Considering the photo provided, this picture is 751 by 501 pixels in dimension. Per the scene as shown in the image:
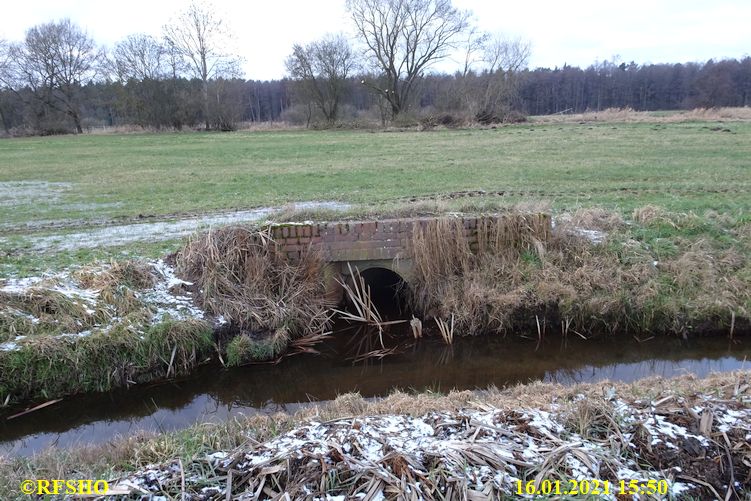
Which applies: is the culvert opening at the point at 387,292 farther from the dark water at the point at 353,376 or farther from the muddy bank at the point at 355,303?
the dark water at the point at 353,376

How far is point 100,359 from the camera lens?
6109 millimetres

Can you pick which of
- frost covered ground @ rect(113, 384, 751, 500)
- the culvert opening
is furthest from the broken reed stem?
frost covered ground @ rect(113, 384, 751, 500)

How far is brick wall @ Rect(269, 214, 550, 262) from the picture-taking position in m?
7.88

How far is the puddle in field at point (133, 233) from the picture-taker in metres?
8.69

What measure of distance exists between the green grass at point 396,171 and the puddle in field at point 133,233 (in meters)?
0.94

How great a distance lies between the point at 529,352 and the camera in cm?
706

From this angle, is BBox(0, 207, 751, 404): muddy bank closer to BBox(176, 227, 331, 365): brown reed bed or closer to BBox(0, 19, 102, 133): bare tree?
BBox(176, 227, 331, 365): brown reed bed

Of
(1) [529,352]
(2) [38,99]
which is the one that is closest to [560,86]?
(2) [38,99]

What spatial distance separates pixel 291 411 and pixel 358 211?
151 inches

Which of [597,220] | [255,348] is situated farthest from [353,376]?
[597,220]

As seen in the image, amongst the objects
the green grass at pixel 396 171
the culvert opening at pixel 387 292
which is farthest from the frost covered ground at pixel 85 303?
the green grass at pixel 396 171

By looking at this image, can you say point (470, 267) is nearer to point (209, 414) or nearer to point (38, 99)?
point (209, 414)
